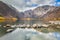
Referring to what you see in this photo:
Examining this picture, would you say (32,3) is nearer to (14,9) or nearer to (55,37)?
(14,9)

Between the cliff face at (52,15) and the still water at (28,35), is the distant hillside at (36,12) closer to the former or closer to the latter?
the cliff face at (52,15)

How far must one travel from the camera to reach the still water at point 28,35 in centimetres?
199

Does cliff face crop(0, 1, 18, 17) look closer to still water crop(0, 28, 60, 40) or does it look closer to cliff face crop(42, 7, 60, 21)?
still water crop(0, 28, 60, 40)

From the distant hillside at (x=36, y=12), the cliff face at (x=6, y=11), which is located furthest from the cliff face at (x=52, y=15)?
the cliff face at (x=6, y=11)

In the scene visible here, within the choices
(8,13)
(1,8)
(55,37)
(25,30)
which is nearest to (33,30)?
(25,30)

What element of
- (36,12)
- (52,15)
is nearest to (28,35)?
(36,12)

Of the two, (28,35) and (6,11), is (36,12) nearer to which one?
(28,35)

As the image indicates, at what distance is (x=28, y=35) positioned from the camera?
6.68ft

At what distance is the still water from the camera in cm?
199

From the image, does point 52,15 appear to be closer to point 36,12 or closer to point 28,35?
point 36,12

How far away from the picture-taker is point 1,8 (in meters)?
2.10

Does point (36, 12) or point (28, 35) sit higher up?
point (36, 12)

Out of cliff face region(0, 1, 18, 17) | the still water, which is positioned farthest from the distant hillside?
the still water

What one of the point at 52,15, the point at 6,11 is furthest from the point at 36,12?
the point at 6,11
